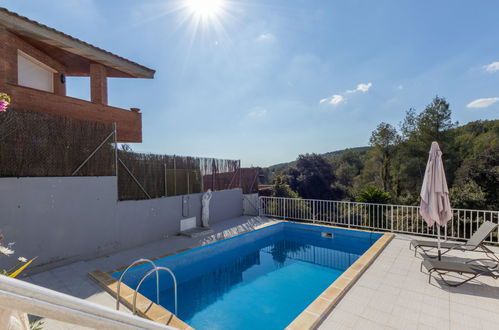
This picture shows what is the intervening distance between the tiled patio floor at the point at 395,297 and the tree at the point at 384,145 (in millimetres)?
15657

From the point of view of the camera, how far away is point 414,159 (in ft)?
59.5

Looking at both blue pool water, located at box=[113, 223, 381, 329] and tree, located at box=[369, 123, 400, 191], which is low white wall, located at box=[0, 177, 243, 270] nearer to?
blue pool water, located at box=[113, 223, 381, 329]

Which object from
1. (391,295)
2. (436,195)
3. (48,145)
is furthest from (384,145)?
(48,145)

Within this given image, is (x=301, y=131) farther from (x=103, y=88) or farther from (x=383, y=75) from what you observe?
(x=103, y=88)

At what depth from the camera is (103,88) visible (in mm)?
8461

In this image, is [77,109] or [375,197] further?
[375,197]

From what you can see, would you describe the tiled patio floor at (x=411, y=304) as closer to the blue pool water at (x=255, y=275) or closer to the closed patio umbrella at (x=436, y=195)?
the closed patio umbrella at (x=436, y=195)

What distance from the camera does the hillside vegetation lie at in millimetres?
12917

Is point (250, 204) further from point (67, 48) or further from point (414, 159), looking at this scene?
point (414, 159)

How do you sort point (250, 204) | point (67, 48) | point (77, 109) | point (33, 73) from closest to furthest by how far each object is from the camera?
point (67, 48) → point (77, 109) → point (33, 73) → point (250, 204)

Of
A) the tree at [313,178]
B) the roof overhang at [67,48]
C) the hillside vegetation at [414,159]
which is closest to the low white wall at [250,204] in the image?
the hillside vegetation at [414,159]

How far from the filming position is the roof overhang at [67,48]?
6152mm

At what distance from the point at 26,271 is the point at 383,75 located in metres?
13.6

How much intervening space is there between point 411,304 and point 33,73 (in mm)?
11177
